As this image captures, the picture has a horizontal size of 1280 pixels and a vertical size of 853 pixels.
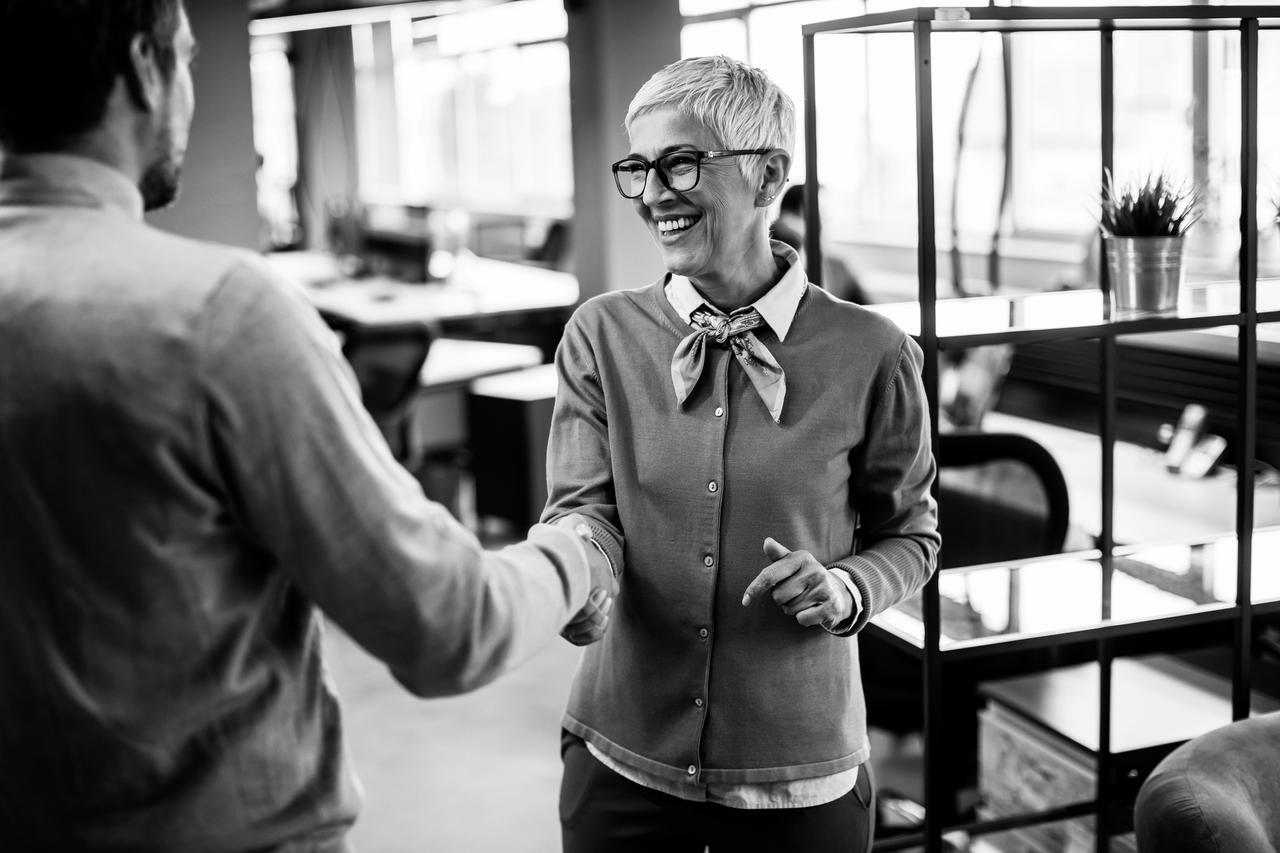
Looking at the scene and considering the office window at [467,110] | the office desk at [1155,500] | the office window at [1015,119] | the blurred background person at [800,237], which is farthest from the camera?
the office window at [467,110]

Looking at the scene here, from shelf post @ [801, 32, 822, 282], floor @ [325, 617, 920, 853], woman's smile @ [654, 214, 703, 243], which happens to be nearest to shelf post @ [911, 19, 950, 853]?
shelf post @ [801, 32, 822, 282]

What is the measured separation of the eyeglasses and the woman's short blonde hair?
0.07 feet

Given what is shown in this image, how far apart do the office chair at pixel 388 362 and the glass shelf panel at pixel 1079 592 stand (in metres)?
3.38

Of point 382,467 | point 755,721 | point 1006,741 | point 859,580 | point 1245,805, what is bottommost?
point 1006,741

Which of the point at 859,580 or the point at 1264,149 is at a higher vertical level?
the point at 1264,149

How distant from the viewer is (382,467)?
1140mm

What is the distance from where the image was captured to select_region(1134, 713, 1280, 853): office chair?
1878mm

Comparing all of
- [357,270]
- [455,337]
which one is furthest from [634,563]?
[357,270]

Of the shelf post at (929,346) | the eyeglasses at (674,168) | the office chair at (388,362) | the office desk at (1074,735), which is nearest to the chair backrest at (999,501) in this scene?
the office desk at (1074,735)

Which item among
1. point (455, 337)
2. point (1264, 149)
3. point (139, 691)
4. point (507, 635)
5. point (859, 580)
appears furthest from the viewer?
point (455, 337)

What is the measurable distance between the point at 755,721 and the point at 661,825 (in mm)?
180

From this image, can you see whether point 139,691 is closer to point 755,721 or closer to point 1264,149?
point 755,721

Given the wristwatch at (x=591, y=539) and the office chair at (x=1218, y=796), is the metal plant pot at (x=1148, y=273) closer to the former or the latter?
the office chair at (x=1218, y=796)

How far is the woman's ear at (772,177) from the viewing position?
1.78 m
